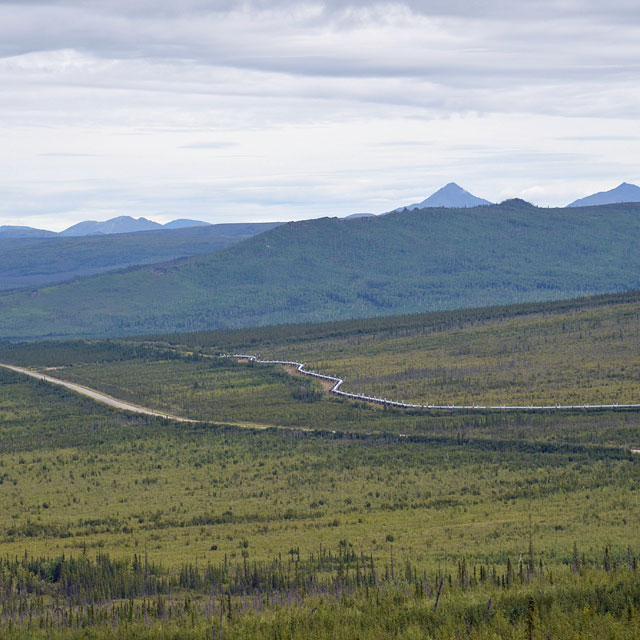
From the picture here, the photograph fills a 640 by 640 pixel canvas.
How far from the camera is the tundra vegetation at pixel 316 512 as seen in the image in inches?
1517

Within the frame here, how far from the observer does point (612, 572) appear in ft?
133

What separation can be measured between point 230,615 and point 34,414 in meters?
70.7

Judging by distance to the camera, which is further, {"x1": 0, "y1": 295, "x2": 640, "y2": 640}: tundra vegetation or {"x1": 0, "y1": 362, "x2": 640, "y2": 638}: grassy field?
{"x1": 0, "y1": 295, "x2": 640, "y2": 640}: tundra vegetation

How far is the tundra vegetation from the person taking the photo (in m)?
38.5

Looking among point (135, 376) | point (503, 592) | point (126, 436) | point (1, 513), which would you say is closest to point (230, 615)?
point (503, 592)

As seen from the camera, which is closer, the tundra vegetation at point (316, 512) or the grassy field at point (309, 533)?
the grassy field at point (309, 533)

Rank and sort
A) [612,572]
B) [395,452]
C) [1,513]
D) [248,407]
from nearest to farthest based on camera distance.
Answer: [612,572] → [1,513] → [395,452] → [248,407]

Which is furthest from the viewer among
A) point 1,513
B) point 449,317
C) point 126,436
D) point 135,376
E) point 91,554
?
point 449,317

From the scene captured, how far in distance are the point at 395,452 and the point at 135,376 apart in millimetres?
57851

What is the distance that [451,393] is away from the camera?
10406 cm

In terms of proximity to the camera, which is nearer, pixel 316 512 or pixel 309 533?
pixel 309 533

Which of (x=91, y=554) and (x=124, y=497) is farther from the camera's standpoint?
(x=124, y=497)

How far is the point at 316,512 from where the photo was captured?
203 feet

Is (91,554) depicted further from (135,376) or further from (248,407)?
(135,376)
